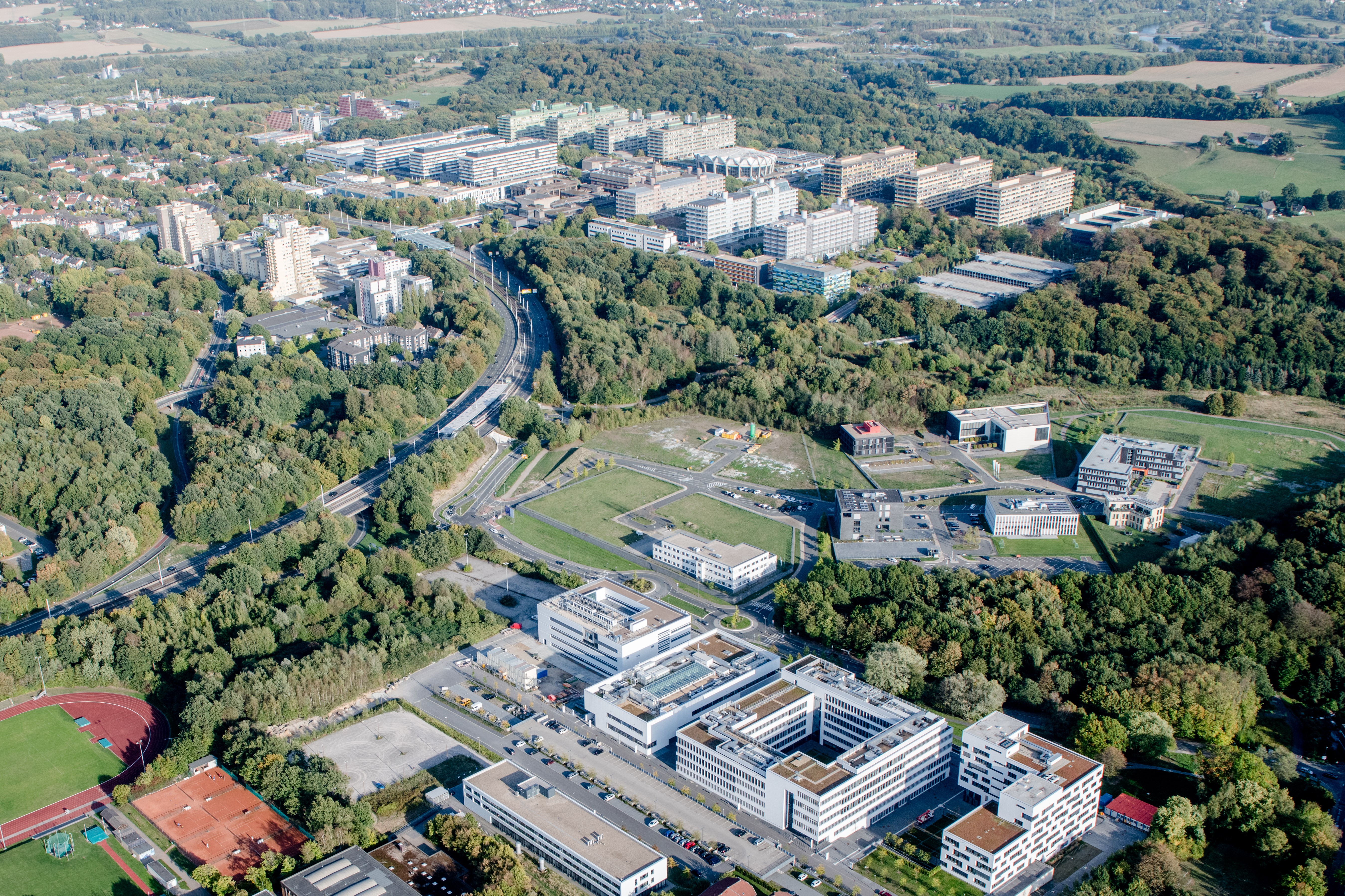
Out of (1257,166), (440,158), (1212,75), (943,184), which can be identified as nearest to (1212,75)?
(1212,75)

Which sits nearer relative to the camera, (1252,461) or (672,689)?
(672,689)

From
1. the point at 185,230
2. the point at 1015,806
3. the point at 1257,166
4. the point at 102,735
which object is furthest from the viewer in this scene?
the point at 1257,166

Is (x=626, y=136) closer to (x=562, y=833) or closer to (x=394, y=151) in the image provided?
(x=394, y=151)

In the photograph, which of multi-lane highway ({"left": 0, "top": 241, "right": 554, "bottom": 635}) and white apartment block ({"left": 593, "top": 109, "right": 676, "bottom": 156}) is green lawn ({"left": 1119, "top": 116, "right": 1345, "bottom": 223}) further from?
multi-lane highway ({"left": 0, "top": 241, "right": 554, "bottom": 635})

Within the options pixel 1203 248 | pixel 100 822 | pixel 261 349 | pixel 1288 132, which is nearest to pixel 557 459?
pixel 261 349

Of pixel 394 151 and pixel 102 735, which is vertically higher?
pixel 394 151

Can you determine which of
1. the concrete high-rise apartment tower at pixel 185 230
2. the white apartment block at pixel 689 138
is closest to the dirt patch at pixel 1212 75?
the white apartment block at pixel 689 138

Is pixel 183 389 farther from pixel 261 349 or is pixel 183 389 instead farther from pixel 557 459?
pixel 557 459

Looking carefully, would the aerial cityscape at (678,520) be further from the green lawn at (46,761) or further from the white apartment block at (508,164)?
the white apartment block at (508,164)
